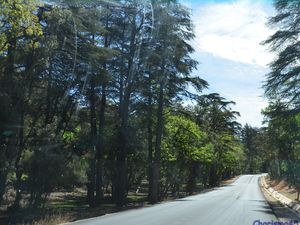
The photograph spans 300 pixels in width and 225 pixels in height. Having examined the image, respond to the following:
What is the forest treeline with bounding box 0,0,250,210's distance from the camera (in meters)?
19.3

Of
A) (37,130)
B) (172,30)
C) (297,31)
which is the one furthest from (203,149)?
(37,130)

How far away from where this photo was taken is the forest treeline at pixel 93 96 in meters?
19.3

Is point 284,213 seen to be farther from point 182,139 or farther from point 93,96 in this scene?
point 182,139

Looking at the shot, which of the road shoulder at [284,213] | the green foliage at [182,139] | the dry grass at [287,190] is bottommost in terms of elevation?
the road shoulder at [284,213]

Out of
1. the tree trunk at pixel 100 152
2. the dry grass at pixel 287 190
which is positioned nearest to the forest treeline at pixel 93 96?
the tree trunk at pixel 100 152

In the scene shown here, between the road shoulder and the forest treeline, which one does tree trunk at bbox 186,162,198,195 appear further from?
the road shoulder

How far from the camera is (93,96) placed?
30.2m

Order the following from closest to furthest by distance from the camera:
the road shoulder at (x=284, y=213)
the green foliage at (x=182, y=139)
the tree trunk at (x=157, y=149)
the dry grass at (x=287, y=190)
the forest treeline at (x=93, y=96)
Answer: the road shoulder at (x=284, y=213) < the forest treeline at (x=93, y=96) < the tree trunk at (x=157, y=149) < the dry grass at (x=287, y=190) < the green foliage at (x=182, y=139)

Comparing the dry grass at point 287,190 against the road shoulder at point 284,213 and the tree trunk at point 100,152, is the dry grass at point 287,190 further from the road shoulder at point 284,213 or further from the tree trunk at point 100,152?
the tree trunk at point 100,152

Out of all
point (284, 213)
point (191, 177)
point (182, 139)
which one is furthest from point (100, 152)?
point (191, 177)

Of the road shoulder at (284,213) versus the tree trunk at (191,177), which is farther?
the tree trunk at (191,177)

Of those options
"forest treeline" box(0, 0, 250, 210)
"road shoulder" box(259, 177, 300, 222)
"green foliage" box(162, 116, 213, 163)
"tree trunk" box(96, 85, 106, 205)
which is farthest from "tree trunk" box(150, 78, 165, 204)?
"road shoulder" box(259, 177, 300, 222)

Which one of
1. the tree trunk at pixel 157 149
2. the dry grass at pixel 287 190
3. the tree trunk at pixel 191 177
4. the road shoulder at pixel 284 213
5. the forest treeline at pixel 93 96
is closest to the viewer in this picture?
the road shoulder at pixel 284 213

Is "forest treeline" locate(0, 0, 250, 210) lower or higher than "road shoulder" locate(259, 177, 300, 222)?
higher
